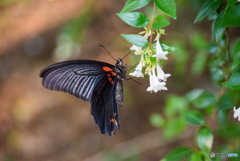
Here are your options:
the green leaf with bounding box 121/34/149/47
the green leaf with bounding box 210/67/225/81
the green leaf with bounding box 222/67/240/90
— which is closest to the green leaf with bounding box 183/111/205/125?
the green leaf with bounding box 210/67/225/81

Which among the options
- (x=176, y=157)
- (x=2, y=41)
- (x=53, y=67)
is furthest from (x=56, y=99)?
(x=176, y=157)

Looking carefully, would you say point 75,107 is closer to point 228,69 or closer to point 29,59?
point 29,59

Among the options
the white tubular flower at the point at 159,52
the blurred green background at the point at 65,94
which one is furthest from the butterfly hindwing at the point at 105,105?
the blurred green background at the point at 65,94

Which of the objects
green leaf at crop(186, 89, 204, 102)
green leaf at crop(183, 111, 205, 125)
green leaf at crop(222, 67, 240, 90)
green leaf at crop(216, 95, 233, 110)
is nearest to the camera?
green leaf at crop(222, 67, 240, 90)

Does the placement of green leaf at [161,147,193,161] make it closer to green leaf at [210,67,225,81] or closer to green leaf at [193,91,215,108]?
green leaf at [193,91,215,108]

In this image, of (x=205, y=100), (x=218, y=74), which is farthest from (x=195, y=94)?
(x=218, y=74)

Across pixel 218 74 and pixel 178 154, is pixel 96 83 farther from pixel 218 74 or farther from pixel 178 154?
pixel 218 74
